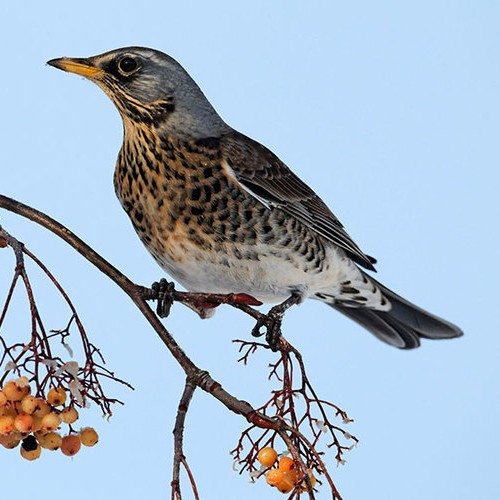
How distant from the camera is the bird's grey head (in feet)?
6.02

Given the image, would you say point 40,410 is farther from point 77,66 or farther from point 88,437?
point 77,66

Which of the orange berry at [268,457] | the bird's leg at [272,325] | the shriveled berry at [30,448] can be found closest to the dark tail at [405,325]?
the bird's leg at [272,325]

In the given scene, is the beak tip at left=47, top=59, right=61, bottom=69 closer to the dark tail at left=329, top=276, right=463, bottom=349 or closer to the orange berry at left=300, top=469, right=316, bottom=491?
the orange berry at left=300, top=469, right=316, bottom=491

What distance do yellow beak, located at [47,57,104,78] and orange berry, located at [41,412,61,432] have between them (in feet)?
2.59

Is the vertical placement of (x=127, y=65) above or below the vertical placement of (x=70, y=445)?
above

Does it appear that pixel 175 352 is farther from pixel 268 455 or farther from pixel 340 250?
pixel 340 250

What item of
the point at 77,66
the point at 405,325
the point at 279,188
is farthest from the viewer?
the point at 405,325

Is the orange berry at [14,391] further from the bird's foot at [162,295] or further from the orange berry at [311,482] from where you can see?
the orange berry at [311,482]

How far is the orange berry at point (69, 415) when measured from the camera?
45.1 inches

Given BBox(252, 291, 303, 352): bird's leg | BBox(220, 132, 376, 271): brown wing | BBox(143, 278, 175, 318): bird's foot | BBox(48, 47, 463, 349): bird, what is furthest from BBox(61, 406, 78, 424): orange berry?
BBox(220, 132, 376, 271): brown wing

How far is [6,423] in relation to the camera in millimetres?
1114

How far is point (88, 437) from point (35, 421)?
0.09 metres

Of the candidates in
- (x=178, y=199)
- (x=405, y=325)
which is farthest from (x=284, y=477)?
(x=405, y=325)

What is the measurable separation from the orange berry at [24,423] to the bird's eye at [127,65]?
92 cm
